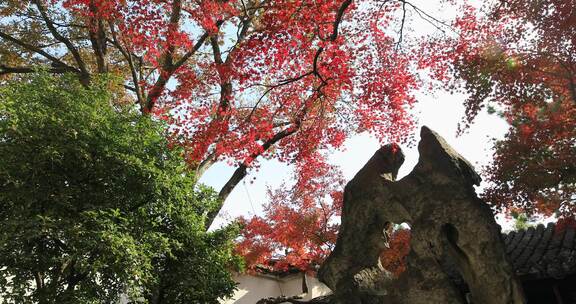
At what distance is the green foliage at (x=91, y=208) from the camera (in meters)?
7.80

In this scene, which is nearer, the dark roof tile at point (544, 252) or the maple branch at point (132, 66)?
the dark roof tile at point (544, 252)

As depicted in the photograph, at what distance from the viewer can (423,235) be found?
679cm

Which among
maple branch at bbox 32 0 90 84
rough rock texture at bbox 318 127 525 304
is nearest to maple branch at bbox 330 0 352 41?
rough rock texture at bbox 318 127 525 304

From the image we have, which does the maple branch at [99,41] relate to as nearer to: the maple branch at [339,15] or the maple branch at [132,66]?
the maple branch at [132,66]

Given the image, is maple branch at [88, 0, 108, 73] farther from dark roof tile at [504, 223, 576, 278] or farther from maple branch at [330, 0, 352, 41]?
dark roof tile at [504, 223, 576, 278]

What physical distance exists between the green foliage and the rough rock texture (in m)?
3.49

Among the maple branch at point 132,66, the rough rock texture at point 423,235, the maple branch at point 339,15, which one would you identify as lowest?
the rough rock texture at point 423,235

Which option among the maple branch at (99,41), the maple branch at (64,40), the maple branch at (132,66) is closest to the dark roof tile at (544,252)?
the maple branch at (132,66)

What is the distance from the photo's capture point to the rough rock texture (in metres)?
6.34

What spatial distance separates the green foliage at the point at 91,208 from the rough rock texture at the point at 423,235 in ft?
11.5

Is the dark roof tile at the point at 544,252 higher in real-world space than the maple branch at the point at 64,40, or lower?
lower

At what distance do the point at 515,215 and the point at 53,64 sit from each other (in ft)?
84.1

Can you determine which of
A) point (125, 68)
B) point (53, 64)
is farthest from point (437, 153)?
point (125, 68)

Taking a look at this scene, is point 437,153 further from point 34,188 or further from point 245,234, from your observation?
point 245,234
